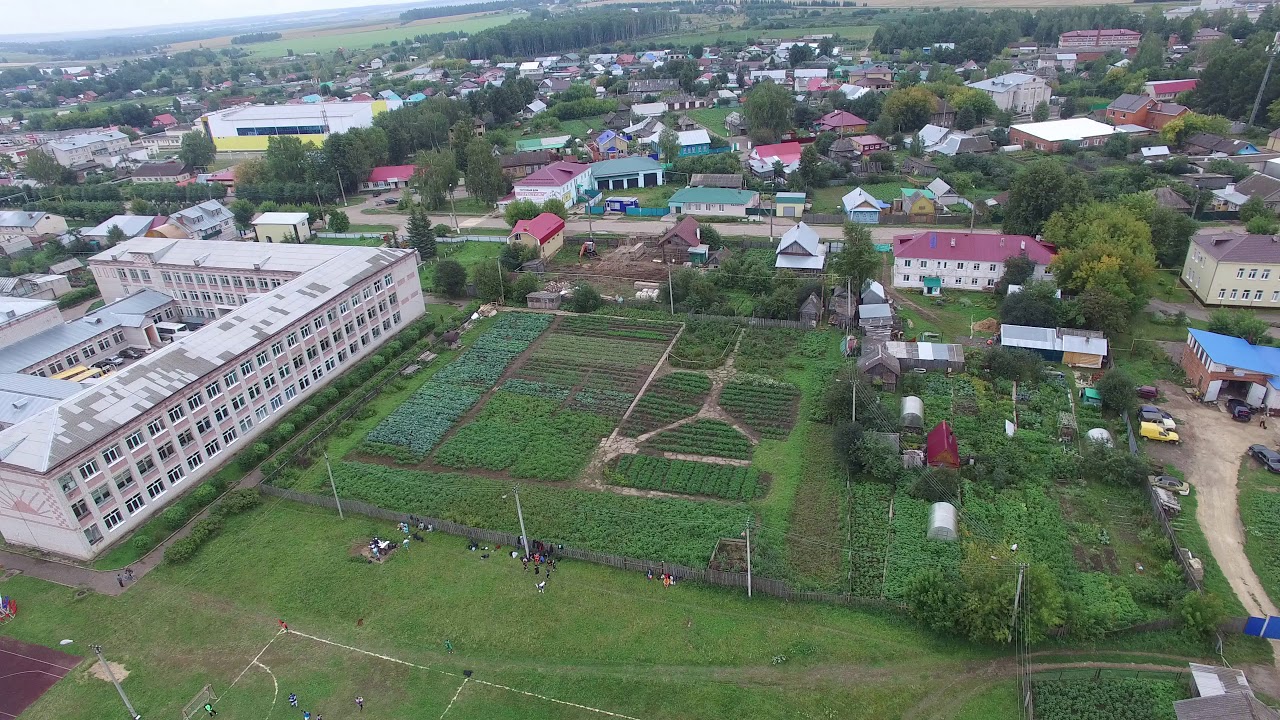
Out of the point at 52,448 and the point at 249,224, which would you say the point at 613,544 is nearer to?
the point at 52,448

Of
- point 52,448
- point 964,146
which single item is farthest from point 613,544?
point 964,146

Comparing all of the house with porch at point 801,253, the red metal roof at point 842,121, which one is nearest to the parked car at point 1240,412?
the house with porch at point 801,253

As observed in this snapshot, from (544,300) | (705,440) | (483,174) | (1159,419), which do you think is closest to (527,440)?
(705,440)

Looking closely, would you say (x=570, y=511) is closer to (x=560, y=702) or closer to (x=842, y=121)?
(x=560, y=702)

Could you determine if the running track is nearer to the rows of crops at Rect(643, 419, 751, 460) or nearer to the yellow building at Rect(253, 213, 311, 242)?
the rows of crops at Rect(643, 419, 751, 460)

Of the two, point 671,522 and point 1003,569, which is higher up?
point 1003,569
